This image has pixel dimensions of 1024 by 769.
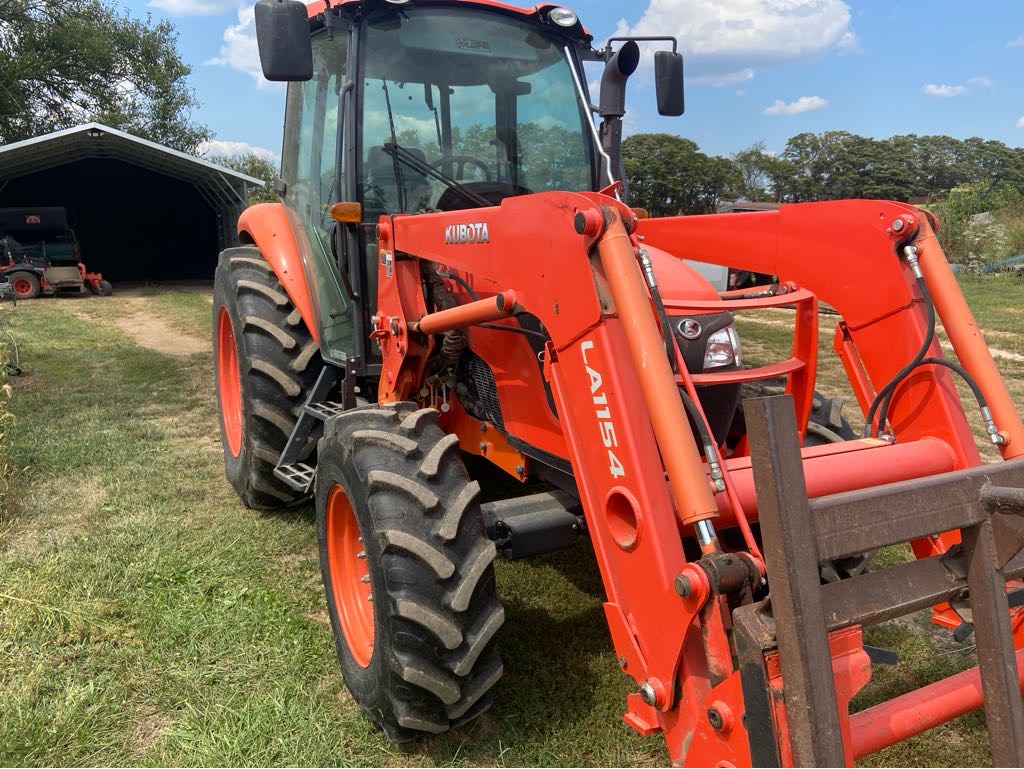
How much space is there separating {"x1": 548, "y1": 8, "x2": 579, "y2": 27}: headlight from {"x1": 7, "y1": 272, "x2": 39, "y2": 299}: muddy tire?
56.8 feet

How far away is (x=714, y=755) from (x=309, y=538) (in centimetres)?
292

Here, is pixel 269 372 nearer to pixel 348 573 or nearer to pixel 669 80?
pixel 348 573

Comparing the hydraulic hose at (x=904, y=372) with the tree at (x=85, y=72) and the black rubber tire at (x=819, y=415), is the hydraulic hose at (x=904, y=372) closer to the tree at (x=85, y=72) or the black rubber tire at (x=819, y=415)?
the black rubber tire at (x=819, y=415)

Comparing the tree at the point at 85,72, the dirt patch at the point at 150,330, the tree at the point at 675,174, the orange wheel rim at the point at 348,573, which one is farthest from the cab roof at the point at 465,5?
the tree at the point at 675,174

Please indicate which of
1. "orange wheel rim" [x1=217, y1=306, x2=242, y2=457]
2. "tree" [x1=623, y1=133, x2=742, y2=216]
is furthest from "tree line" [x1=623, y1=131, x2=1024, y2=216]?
"orange wheel rim" [x1=217, y1=306, x2=242, y2=457]

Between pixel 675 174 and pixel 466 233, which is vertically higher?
pixel 675 174

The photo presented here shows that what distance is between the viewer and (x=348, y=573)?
9.91 feet

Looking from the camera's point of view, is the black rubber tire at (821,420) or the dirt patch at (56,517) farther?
the dirt patch at (56,517)

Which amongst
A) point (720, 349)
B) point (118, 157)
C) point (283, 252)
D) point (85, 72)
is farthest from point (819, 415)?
point (85, 72)

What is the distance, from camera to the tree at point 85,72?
26625 millimetres

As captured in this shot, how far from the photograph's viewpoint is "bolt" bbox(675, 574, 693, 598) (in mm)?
1752

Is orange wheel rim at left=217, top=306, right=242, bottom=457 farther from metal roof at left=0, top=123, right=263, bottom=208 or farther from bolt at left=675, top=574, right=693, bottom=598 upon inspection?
metal roof at left=0, top=123, right=263, bottom=208

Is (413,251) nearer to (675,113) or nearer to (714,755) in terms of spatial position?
(675,113)

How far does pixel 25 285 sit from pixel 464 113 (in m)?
17.3
